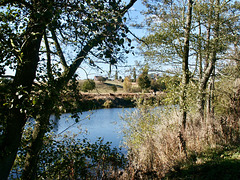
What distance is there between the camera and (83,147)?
4223 mm

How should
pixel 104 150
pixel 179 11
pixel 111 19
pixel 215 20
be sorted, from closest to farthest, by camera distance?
pixel 111 19, pixel 104 150, pixel 215 20, pixel 179 11

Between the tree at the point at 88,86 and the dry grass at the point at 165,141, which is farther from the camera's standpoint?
the dry grass at the point at 165,141

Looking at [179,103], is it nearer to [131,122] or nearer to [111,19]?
[131,122]

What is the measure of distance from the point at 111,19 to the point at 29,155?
2785 millimetres

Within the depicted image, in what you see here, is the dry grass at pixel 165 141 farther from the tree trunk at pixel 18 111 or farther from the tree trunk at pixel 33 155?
the tree trunk at pixel 18 111

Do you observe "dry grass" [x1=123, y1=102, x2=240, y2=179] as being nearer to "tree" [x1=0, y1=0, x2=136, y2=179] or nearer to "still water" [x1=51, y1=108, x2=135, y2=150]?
"still water" [x1=51, y1=108, x2=135, y2=150]

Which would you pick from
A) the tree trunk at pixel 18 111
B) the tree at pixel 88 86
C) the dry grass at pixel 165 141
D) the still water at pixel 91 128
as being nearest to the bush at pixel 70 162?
the still water at pixel 91 128

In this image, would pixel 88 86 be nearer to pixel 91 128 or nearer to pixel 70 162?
pixel 70 162

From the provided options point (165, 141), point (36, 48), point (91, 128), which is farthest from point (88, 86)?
point (91, 128)

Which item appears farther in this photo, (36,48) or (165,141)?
(165,141)

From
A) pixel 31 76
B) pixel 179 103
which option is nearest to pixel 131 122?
pixel 179 103

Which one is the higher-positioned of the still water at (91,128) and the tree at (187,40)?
the tree at (187,40)

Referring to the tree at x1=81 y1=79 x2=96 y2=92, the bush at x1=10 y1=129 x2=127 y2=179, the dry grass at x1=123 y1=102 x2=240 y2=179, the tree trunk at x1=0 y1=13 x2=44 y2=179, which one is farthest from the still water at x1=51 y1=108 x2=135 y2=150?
the dry grass at x1=123 y1=102 x2=240 y2=179

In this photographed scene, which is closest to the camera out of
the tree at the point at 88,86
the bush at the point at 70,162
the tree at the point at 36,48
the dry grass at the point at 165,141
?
the tree at the point at 36,48
